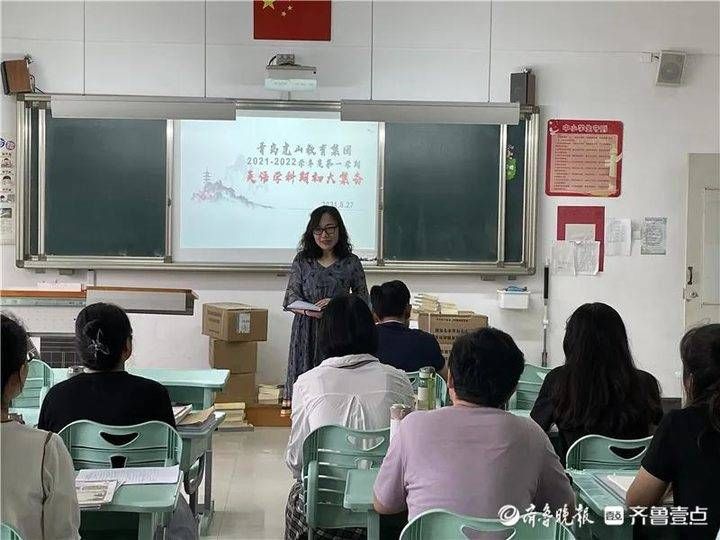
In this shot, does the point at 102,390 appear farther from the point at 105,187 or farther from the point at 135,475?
the point at 105,187

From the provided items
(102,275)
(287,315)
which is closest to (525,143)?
(287,315)

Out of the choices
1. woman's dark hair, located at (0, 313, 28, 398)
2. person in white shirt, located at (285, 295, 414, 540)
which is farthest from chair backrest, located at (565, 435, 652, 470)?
woman's dark hair, located at (0, 313, 28, 398)

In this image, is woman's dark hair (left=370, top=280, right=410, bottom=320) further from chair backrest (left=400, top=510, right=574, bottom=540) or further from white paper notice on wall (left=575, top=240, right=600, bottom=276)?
white paper notice on wall (left=575, top=240, right=600, bottom=276)

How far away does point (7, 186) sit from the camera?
6.42m

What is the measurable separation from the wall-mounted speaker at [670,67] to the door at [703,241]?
0.58 meters

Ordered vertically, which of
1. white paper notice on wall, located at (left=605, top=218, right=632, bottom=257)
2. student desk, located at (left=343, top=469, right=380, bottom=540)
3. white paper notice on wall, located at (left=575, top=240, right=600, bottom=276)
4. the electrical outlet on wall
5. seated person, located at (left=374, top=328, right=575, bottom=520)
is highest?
the electrical outlet on wall

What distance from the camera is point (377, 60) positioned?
257 inches

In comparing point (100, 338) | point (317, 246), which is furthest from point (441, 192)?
point (100, 338)

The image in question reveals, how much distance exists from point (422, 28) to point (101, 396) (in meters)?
4.54

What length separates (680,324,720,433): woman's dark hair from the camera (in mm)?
2205

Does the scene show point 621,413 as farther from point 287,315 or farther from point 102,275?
point 102,275

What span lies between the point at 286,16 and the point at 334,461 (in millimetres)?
4429

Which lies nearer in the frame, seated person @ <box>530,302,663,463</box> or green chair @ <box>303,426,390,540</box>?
green chair @ <box>303,426,390,540</box>

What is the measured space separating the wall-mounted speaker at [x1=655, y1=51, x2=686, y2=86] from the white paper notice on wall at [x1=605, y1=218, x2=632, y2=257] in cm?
106
